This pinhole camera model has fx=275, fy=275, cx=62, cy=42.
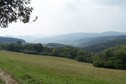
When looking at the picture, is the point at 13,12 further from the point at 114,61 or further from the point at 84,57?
the point at 84,57

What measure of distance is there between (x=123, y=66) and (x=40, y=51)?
56.4 meters

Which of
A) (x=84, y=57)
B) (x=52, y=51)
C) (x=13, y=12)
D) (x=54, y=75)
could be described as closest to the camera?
(x=13, y=12)

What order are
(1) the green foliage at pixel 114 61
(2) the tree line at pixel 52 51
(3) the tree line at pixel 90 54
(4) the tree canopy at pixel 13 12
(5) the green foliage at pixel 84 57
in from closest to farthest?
(4) the tree canopy at pixel 13 12, (1) the green foliage at pixel 114 61, (3) the tree line at pixel 90 54, (5) the green foliage at pixel 84 57, (2) the tree line at pixel 52 51

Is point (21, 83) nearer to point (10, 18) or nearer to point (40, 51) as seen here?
point (10, 18)

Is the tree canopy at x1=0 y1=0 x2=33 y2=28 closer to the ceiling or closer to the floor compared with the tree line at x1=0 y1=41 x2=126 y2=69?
closer to the ceiling

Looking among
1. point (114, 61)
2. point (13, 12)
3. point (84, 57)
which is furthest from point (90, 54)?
point (13, 12)

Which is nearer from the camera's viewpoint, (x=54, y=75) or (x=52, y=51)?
(x=54, y=75)

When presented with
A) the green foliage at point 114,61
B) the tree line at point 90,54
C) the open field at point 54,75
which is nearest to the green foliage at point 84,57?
the tree line at point 90,54

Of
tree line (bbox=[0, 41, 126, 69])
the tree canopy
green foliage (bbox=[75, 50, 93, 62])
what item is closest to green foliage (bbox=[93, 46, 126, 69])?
tree line (bbox=[0, 41, 126, 69])

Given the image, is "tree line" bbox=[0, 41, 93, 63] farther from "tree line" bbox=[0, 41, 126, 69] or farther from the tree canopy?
the tree canopy

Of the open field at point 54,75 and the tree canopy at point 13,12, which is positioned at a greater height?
the tree canopy at point 13,12

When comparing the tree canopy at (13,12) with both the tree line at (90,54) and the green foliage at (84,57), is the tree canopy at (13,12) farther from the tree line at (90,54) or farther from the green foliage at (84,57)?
the green foliage at (84,57)

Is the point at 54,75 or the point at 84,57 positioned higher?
the point at 54,75

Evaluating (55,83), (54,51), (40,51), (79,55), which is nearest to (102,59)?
(79,55)
